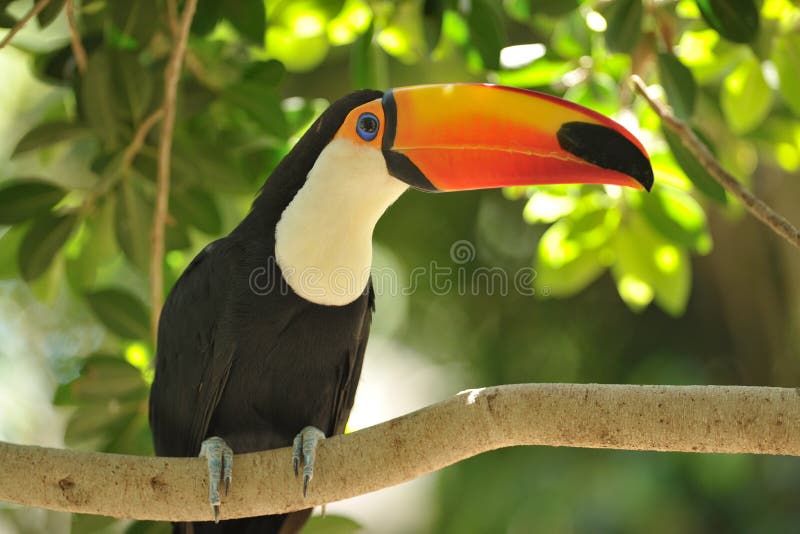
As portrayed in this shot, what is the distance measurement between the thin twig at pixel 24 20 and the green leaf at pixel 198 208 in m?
1.10

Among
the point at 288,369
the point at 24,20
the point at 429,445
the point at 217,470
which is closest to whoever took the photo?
the point at 429,445

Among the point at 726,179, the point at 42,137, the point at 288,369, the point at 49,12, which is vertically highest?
the point at 49,12

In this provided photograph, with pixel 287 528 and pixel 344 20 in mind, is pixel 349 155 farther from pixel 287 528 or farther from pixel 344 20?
pixel 287 528

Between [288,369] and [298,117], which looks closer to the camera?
[288,369]

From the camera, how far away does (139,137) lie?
4512 mm

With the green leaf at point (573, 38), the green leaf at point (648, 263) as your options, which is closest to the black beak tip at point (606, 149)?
the green leaf at point (573, 38)

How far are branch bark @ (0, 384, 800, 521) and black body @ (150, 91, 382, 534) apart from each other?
0.79m

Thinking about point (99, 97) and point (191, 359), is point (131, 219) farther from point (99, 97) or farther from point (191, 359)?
point (191, 359)

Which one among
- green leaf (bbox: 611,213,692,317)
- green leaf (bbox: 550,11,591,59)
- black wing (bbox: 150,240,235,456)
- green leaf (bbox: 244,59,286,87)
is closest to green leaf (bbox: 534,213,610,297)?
green leaf (bbox: 611,213,692,317)

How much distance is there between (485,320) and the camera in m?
11.4

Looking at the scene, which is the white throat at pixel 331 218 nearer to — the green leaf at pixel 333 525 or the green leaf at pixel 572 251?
the green leaf at pixel 333 525

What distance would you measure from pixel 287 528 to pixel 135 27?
7.73 ft

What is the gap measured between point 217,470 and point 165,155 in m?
1.60

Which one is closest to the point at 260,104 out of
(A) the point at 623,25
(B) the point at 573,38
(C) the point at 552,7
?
(C) the point at 552,7
